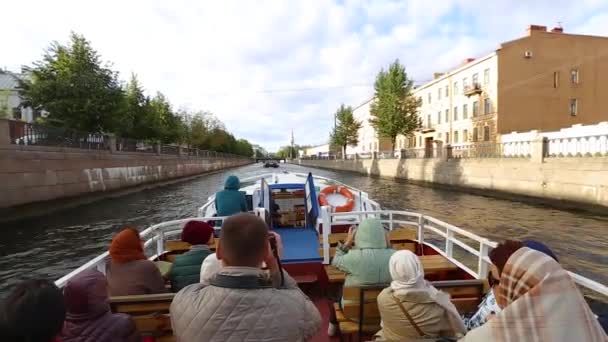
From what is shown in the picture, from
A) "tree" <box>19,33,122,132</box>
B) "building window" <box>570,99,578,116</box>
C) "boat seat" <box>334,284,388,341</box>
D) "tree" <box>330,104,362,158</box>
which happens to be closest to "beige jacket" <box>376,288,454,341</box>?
"boat seat" <box>334,284,388,341</box>

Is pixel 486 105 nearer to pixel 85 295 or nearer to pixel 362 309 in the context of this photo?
pixel 362 309

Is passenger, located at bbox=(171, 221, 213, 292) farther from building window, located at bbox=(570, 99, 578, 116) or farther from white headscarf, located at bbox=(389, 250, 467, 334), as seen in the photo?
building window, located at bbox=(570, 99, 578, 116)

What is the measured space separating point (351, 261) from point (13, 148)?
1814 centimetres

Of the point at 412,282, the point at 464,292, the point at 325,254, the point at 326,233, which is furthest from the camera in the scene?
the point at 326,233

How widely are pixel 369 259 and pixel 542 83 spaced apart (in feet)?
154

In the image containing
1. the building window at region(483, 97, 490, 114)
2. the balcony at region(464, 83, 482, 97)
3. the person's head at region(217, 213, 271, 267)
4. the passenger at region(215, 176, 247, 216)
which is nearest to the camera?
the person's head at region(217, 213, 271, 267)

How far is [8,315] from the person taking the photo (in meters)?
1.74

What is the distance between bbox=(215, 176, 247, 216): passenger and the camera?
7.27 m

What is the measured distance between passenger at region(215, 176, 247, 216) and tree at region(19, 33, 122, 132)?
2281cm

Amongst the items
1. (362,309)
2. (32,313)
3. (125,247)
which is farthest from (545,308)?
(125,247)

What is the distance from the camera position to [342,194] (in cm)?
1075

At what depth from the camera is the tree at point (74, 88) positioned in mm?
24984

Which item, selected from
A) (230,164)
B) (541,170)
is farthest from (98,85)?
(230,164)

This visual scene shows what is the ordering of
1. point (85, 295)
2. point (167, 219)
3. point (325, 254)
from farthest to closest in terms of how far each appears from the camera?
1. point (167, 219)
2. point (325, 254)
3. point (85, 295)
